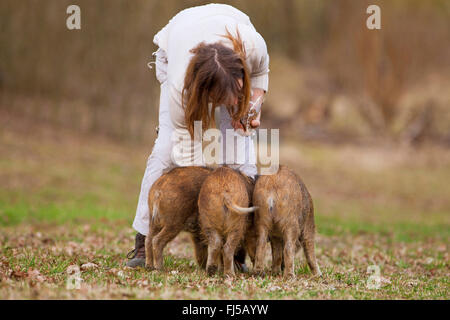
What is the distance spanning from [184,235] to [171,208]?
4656 mm

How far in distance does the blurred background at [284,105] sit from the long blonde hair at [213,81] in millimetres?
6572

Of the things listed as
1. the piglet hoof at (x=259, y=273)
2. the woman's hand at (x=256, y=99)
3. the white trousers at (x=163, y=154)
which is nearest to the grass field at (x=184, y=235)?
the piglet hoof at (x=259, y=273)

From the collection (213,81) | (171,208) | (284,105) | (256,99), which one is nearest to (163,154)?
(171,208)

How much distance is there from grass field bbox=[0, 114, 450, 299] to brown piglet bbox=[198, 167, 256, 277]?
242 millimetres

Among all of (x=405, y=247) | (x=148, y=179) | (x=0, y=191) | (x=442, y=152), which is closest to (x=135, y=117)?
(x=0, y=191)

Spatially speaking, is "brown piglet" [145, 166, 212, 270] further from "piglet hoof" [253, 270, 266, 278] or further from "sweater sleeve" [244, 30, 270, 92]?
"sweater sleeve" [244, 30, 270, 92]

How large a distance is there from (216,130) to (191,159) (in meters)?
0.48

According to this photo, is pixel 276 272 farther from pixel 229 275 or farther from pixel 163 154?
pixel 163 154

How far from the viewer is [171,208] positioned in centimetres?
578

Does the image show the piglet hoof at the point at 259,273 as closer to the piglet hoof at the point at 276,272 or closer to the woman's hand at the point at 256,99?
the piglet hoof at the point at 276,272

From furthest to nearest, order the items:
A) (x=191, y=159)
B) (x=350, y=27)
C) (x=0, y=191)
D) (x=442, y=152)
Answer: (x=350, y=27), (x=442, y=152), (x=0, y=191), (x=191, y=159)

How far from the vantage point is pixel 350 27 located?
28891 millimetres

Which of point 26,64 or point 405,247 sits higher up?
point 26,64

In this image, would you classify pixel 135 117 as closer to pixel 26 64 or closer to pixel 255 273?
pixel 26 64
